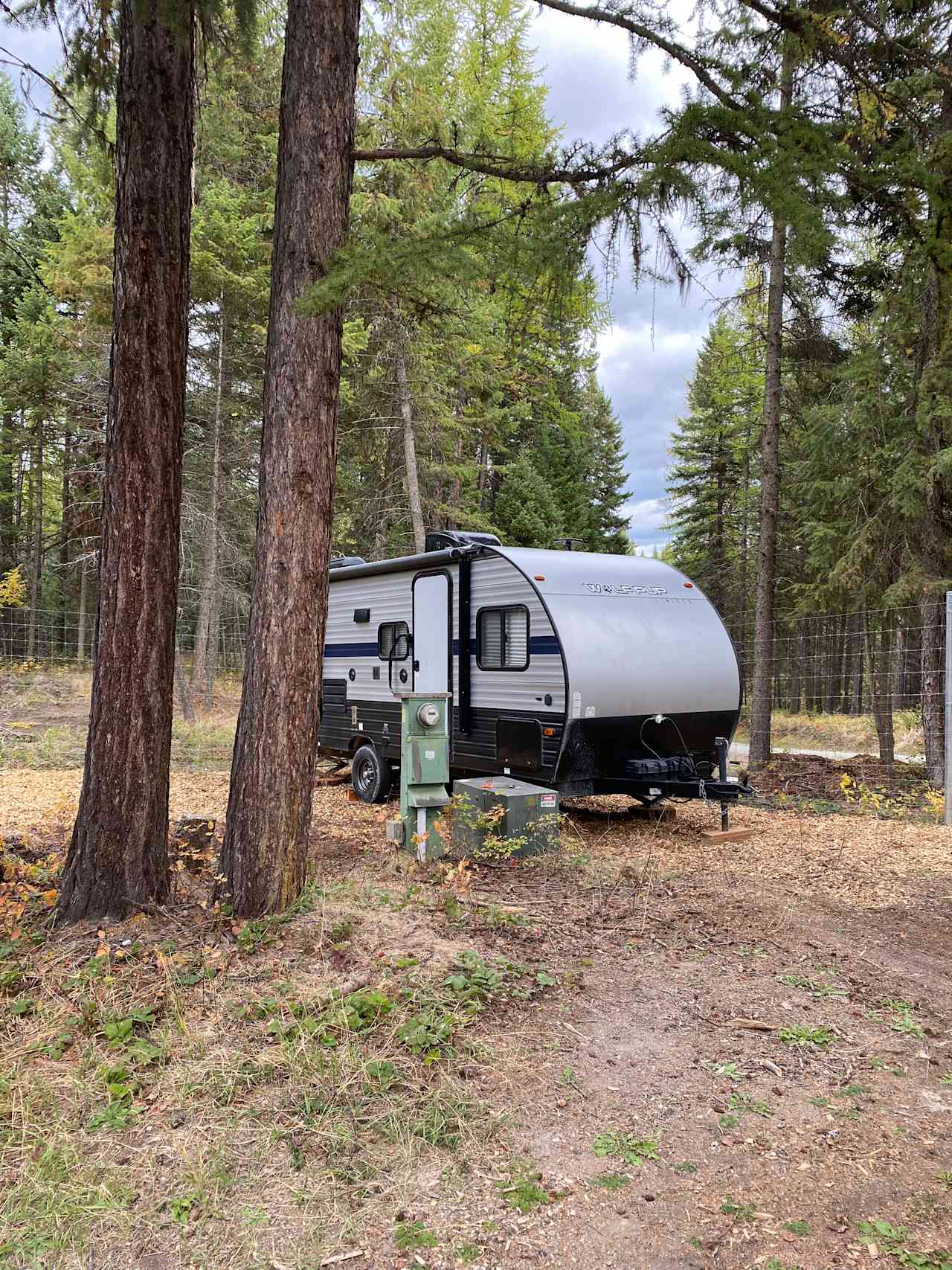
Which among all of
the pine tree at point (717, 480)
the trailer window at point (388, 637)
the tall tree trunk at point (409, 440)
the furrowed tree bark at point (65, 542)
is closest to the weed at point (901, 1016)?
the trailer window at point (388, 637)

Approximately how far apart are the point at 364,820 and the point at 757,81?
6949 mm

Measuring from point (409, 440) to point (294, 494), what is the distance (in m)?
12.1

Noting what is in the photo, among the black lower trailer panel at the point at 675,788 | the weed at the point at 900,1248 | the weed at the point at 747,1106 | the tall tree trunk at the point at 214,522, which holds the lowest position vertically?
the weed at the point at 900,1248

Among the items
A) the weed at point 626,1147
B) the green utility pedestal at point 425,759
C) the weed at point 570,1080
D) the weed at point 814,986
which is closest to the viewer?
the weed at point 626,1147

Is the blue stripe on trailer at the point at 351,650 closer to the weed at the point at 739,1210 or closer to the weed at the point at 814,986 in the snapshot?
the weed at the point at 814,986

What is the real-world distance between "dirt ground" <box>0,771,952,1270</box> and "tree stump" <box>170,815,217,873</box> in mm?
600

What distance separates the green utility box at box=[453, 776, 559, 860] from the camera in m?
6.43

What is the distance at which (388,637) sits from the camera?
977 centimetres

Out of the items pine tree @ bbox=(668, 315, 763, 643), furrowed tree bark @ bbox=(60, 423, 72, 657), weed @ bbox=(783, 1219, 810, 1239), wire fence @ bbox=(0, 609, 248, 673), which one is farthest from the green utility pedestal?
pine tree @ bbox=(668, 315, 763, 643)

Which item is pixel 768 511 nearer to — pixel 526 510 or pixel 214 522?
pixel 214 522

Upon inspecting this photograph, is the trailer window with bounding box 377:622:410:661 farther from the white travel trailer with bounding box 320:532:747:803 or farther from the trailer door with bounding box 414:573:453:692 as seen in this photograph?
the trailer door with bounding box 414:573:453:692

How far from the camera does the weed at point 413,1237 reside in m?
2.48

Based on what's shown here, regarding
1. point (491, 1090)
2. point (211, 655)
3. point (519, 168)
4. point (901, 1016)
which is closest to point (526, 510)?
point (211, 655)

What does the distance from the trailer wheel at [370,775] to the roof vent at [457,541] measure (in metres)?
2.59
